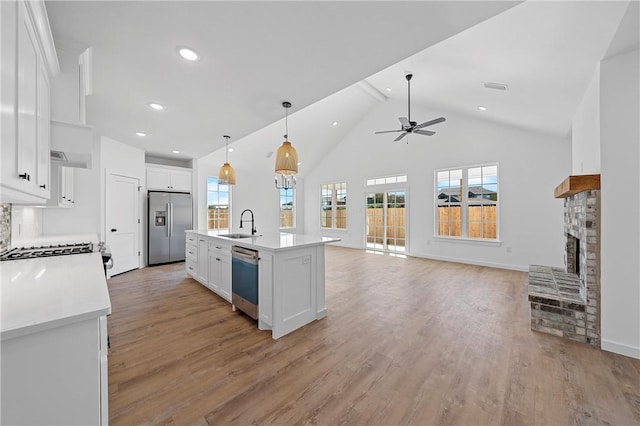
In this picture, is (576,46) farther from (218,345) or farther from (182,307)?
(182,307)

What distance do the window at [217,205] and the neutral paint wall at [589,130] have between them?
7.11m

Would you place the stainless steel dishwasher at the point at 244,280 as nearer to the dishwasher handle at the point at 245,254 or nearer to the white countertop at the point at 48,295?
the dishwasher handle at the point at 245,254

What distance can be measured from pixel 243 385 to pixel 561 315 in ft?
9.97

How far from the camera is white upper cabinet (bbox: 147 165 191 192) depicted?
5.66 m

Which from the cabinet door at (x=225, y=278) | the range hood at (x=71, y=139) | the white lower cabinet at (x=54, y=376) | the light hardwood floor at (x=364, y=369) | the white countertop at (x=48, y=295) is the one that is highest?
the range hood at (x=71, y=139)

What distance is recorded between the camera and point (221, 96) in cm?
278

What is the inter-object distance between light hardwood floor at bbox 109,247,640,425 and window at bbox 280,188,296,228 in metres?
5.79

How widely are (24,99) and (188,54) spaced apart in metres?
1.14

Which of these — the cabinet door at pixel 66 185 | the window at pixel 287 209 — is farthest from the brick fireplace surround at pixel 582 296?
the window at pixel 287 209

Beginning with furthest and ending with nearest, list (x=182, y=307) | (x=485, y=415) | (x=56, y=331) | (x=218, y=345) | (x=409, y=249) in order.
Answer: (x=409, y=249) < (x=182, y=307) < (x=218, y=345) < (x=485, y=415) < (x=56, y=331)

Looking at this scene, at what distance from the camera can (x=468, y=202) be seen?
5.91 meters

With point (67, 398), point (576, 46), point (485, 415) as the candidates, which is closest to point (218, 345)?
point (67, 398)

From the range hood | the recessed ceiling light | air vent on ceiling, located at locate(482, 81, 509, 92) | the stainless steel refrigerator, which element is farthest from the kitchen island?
the stainless steel refrigerator

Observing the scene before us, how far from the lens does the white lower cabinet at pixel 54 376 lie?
0.84 metres
